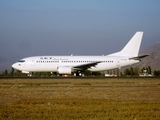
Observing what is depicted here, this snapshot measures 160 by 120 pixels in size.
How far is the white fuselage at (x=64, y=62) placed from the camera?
54.8 metres

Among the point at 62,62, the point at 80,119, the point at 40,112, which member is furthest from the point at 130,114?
the point at 62,62

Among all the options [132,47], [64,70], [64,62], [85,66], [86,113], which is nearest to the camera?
[86,113]

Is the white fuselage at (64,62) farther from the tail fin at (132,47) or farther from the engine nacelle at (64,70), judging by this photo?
the tail fin at (132,47)

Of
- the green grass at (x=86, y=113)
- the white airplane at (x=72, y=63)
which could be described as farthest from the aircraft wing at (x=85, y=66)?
the green grass at (x=86, y=113)

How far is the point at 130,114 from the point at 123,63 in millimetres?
43677

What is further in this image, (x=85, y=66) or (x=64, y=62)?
(x=85, y=66)

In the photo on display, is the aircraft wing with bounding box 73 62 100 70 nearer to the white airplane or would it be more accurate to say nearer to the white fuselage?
the white airplane

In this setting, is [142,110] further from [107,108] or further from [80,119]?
[80,119]

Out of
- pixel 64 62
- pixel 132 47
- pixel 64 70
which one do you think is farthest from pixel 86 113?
pixel 132 47

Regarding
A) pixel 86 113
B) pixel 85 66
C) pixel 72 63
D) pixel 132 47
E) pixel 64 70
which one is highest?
pixel 132 47

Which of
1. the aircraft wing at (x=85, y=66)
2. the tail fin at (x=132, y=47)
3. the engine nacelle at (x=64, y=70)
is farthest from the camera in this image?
the tail fin at (x=132, y=47)

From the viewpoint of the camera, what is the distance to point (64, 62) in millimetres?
54969

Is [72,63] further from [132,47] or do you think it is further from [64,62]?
[132,47]

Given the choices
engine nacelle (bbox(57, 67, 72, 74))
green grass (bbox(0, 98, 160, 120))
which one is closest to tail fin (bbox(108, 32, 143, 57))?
engine nacelle (bbox(57, 67, 72, 74))
